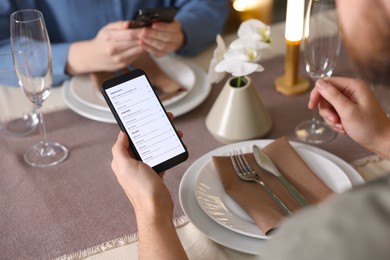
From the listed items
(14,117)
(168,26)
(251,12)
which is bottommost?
(251,12)

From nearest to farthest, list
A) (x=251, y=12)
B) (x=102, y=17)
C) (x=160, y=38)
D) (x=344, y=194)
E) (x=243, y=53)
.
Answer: (x=344, y=194)
(x=243, y=53)
(x=160, y=38)
(x=102, y=17)
(x=251, y=12)

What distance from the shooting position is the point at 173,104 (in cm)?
130

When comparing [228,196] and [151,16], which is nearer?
[228,196]

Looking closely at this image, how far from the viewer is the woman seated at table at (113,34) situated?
1.38 m

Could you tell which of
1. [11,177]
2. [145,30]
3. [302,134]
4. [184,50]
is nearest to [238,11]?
[184,50]

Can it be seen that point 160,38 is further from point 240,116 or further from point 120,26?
point 240,116

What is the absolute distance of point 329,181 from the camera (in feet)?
3.37

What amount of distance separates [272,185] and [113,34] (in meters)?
0.57

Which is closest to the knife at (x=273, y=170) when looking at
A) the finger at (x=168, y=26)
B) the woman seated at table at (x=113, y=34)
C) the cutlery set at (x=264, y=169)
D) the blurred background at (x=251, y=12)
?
the cutlery set at (x=264, y=169)

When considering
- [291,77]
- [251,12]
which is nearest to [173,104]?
[291,77]

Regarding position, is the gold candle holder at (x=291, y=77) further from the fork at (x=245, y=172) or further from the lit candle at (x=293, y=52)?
the fork at (x=245, y=172)

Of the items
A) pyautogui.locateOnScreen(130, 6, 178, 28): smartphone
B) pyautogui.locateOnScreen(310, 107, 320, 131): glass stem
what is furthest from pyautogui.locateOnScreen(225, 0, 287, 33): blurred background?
pyautogui.locateOnScreen(310, 107, 320, 131): glass stem

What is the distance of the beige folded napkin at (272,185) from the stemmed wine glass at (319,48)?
14 centimetres

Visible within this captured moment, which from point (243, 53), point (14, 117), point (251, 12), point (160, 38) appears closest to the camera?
point (243, 53)
